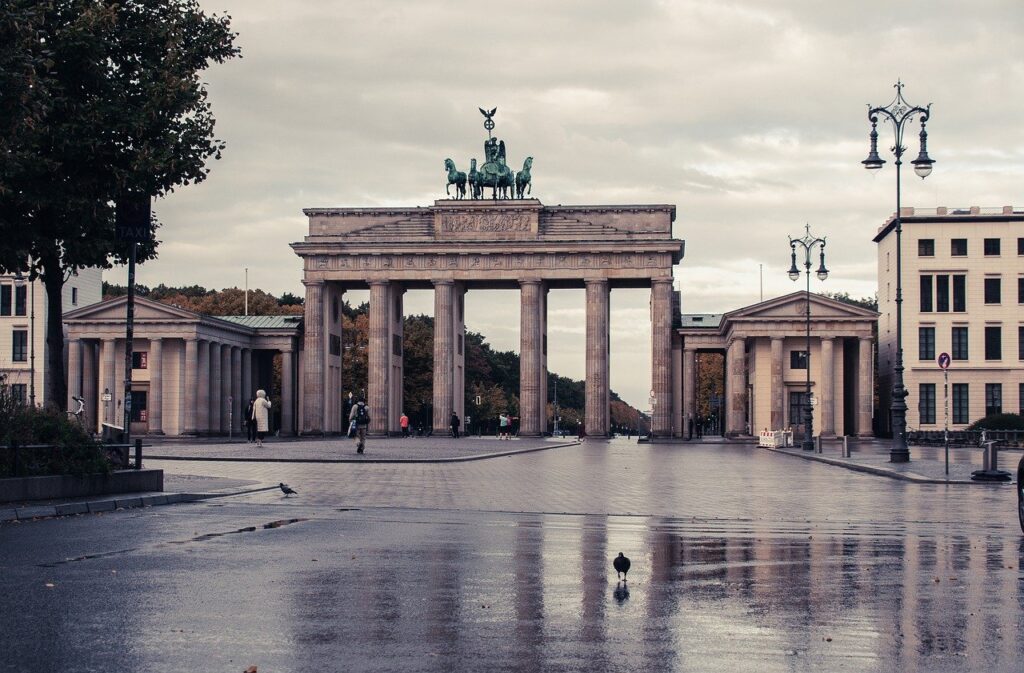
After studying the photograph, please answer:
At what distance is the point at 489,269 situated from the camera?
10806 centimetres

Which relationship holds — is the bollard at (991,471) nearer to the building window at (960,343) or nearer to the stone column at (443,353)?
the building window at (960,343)

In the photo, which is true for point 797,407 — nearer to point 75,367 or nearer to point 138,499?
point 75,367

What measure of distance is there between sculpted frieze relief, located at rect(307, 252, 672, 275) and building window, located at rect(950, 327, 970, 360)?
2235 cm

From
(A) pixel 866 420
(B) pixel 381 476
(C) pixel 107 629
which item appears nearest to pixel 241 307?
(A) pixel 866 420

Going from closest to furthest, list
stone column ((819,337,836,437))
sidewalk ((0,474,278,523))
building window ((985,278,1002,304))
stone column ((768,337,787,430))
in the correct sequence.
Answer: sidewalk ((0,474,278,523))
stone column ((768,337,787,430))
stone column ((819,337,836,437))
building window ((985,278,1002,304))

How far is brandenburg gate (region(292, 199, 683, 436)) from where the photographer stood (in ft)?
351

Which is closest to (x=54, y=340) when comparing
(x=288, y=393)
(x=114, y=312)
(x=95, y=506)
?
(x=95, y=506)

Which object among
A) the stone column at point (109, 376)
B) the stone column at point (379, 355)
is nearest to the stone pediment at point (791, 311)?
the stone column at point (379, 355)

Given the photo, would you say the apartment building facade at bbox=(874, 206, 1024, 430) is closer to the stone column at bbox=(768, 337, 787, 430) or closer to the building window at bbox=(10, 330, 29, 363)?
the stone column at bbox=(768, 337, 787, 430)

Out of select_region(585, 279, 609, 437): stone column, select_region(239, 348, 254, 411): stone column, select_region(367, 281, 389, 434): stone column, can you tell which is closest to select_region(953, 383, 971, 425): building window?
select_region(585, 279, 609, 437): stone column

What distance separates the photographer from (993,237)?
100688 mm

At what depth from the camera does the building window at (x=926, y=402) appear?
332 ft

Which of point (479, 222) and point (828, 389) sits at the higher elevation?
point (479, 222)

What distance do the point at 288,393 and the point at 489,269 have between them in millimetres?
21501
